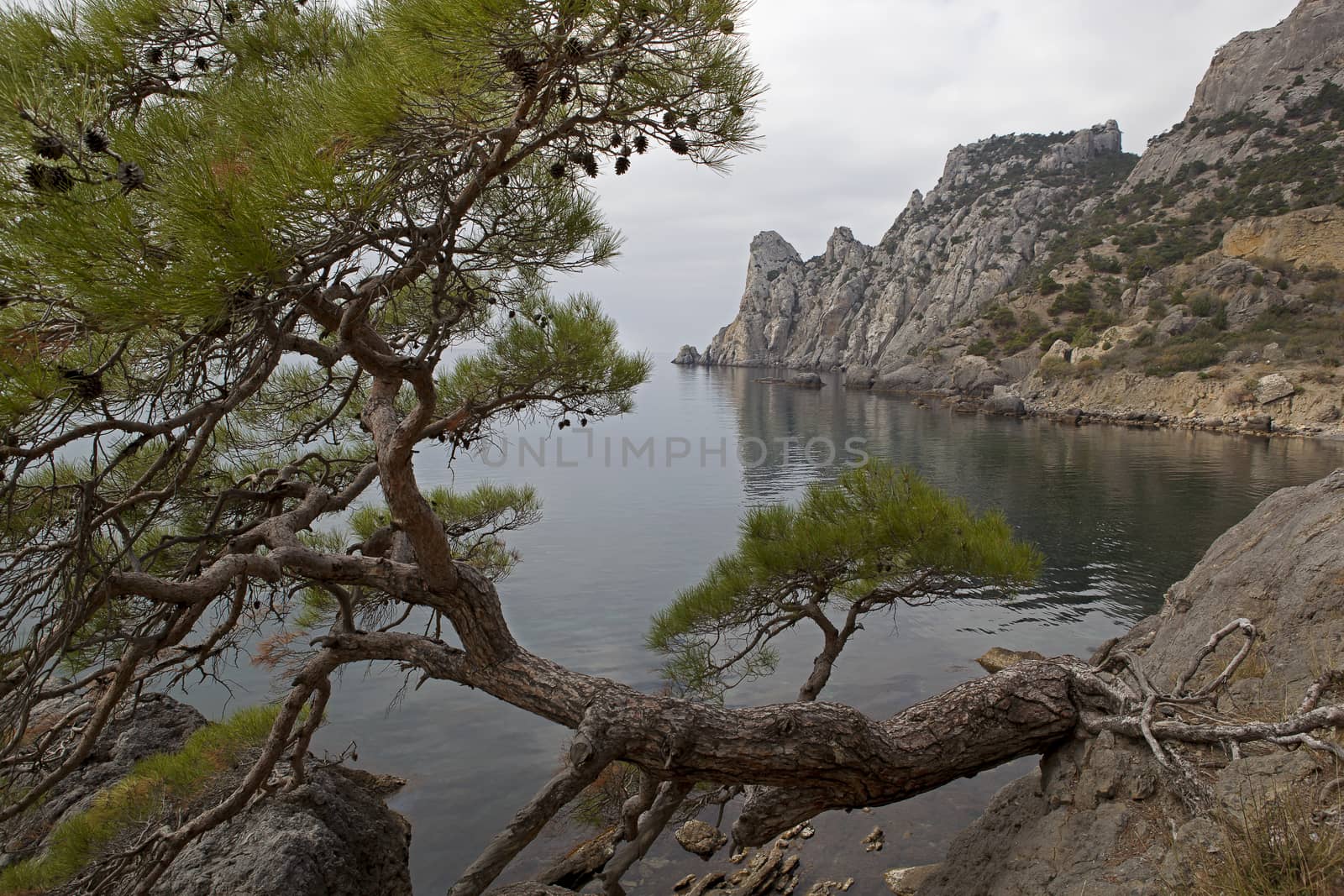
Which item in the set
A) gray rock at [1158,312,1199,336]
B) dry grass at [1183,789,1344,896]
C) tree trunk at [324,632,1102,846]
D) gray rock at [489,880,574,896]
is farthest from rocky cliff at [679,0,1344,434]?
gray rock at [489,880,574,896]

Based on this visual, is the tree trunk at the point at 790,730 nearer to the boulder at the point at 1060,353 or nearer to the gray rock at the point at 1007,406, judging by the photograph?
the gray rock at the point at 1007,406

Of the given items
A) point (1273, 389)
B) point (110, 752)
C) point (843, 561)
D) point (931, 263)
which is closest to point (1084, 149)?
point (931, 263)

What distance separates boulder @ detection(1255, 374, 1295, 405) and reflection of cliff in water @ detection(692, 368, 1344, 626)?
2.63 meters

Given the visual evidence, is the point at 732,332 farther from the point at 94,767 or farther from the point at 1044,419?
the point at 94,767

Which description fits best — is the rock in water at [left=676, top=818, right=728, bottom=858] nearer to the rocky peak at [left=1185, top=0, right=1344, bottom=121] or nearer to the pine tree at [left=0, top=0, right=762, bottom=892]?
the pine tree at [left=0, top=0, right=762, bottom=892]

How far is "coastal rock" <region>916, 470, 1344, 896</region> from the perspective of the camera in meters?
2.40

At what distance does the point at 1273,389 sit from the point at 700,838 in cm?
3081

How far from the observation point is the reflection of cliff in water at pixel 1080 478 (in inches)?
490

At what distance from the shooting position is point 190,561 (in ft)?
9.85

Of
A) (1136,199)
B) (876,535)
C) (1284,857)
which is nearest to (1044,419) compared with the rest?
(1136,199)

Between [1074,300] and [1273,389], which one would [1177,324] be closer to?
[1273,389]

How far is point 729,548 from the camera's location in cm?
1501

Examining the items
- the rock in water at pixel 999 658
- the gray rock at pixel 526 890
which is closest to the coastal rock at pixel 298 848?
the gray rock at pixel 526 890

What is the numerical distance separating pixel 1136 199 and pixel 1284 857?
5973 cm
